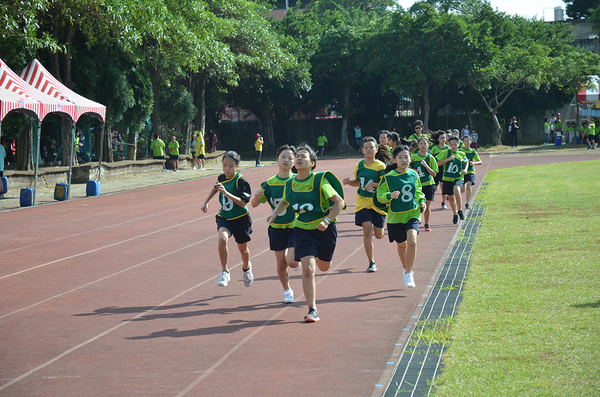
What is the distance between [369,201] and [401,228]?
3.45ft

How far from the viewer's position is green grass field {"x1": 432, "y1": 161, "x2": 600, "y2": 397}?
15.4ft

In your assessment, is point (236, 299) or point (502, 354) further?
point (236, 299)

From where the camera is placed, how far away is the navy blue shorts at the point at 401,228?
7949 mm

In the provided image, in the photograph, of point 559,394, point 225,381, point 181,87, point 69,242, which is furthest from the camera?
point 181,87

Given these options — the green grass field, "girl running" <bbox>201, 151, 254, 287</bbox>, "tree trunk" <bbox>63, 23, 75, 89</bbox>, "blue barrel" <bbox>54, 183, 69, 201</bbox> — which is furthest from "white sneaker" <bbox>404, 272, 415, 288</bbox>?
"tree trunk" <bbox>63, 23, 75, 89</bbox>

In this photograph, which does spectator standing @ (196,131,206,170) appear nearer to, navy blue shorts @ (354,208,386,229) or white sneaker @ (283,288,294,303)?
navy blue shorts @ (354,208,386,229)

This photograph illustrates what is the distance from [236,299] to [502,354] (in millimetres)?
3407

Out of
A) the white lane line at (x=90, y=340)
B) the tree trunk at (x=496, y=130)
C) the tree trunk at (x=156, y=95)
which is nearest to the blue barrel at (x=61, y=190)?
the white lane line at (x=90, y=340)

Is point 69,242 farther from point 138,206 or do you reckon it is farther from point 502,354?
point 502,354

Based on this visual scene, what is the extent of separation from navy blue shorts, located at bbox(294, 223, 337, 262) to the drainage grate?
114cm

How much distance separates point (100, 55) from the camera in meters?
28.4

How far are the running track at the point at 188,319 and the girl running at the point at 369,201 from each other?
1.54ft

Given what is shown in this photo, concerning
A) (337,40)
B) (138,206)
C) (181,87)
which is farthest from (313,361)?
(337,40)

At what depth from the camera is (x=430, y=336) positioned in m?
5.91
